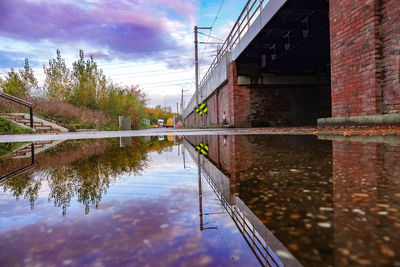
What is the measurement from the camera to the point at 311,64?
14.9 metres

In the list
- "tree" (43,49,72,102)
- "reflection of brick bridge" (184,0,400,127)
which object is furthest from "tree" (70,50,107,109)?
"reflection of brick bridge" (184,0,400,127)

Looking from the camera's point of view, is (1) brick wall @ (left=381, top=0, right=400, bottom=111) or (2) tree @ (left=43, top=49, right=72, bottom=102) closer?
(1) brick wall @ (left=381, top=0, right=400, bottom=111)

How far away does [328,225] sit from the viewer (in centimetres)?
88

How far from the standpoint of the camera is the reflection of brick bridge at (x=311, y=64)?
5211 millimetres

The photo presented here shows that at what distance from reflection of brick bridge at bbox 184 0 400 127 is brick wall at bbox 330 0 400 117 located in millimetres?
16

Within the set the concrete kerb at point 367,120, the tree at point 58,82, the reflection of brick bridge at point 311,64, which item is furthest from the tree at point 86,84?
the concrete kerb at point 367,120

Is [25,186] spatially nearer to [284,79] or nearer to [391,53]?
[391,53]

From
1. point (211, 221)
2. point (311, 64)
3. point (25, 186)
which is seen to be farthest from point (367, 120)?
point (311, 64)

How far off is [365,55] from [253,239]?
236 inches

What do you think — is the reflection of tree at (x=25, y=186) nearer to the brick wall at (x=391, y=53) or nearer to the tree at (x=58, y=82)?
the brick wall at (x=391, y=53)

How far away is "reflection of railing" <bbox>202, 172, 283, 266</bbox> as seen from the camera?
2.34ft

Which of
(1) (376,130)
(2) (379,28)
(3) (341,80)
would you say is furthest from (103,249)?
(3) (341,80)

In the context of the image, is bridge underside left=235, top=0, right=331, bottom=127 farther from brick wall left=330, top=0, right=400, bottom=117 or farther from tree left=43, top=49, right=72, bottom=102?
tree left=43, top=49, right=72, bottom=102

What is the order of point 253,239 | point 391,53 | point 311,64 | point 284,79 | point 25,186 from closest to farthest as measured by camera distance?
point 253,239 → point 25,186 → point 391,53 → point 311,64 → point 284,79
